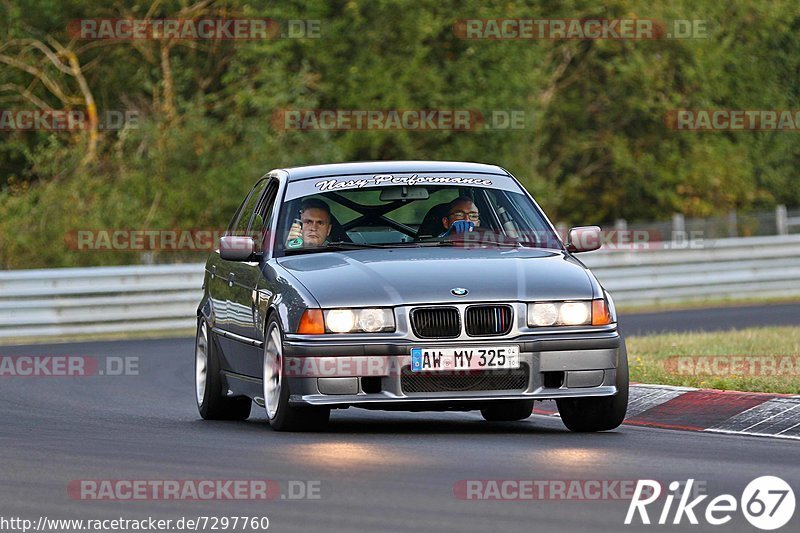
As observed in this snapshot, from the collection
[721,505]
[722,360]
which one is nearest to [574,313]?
[721,505]

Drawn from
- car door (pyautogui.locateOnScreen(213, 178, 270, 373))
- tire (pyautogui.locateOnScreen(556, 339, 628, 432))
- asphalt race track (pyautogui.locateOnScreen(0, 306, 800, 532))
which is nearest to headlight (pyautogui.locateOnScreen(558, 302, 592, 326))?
tire (pyautogui.locateOnScreen(556, 339, 628, 432))

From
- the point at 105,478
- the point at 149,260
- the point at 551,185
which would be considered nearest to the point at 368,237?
the point at 105,478

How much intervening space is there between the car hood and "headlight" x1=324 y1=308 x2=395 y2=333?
44 mm

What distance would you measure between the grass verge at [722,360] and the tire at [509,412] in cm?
149

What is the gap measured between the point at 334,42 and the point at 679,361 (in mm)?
21238

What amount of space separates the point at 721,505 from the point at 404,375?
9.50 feet

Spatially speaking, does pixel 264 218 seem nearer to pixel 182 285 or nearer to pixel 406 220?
pixel 406 220

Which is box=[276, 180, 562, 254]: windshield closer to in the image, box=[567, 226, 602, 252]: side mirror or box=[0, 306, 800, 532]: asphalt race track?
box=[567, 226, 602, 252]: side mirror

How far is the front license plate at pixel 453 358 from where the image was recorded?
Result: 10148 mm

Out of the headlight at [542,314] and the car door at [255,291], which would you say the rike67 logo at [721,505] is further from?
the car door at [255,291]

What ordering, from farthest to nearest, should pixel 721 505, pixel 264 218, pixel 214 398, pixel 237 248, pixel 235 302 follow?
pixel 214 398 → pixel 264 218 → pixel 235 302 → pixel 237 248 → pixel 721 505

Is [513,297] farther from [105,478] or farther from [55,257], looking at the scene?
[55,257]

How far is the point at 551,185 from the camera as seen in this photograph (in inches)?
1543

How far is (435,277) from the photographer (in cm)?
1041
